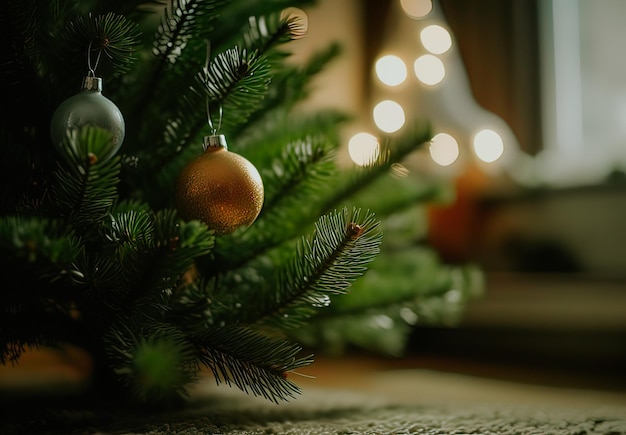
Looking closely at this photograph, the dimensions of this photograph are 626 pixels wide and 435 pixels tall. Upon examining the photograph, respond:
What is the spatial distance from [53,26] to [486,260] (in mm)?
1323

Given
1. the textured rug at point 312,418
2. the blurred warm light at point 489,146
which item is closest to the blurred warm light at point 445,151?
the blurred warm light at point 489,146

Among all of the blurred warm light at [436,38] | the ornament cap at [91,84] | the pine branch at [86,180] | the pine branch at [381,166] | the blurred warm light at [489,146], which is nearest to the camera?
the pine branch at [86,180]

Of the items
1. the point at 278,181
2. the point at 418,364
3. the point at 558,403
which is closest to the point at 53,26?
the point at 278,181

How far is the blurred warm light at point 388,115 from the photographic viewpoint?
1.95m

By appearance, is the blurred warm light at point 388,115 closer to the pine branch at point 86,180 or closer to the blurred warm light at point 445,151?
the blurred warm light at point 445,151

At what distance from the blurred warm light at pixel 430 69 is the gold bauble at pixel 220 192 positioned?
1607mm

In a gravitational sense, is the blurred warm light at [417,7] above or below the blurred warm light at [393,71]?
above

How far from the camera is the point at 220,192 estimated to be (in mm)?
435

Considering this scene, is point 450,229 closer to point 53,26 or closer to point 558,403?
point 558,403

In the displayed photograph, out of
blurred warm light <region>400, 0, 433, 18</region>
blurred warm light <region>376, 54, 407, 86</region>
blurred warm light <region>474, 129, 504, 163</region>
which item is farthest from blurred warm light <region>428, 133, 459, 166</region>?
blurred warm light <region>400, 0, 433, 18</region>

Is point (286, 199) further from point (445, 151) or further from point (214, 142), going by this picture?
point (445, 151)

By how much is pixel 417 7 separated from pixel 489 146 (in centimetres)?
62

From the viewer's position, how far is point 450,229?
1.63m

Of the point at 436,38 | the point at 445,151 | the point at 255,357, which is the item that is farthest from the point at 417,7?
the point at 255,357
